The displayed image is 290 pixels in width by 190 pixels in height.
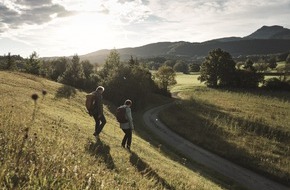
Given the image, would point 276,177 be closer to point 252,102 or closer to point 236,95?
point 252,102

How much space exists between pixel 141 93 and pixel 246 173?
3796 centimetres

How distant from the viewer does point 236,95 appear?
82.8 m

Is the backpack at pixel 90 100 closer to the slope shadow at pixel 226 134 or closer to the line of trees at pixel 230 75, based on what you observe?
the slope shadow at pixel 226 134

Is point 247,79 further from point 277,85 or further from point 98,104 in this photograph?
point 98,104

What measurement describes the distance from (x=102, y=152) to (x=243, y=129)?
3382 centimetres

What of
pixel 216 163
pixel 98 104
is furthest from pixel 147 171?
pixel 216 163

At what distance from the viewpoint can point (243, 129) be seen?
46.3 m

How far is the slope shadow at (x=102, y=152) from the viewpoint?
14.5 m

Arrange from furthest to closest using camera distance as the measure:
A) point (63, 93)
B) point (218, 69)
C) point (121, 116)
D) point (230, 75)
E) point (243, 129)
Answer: point (218, 69) → point (230, 75) → point (63, 93) → point (243, 129) → point (121, 116)

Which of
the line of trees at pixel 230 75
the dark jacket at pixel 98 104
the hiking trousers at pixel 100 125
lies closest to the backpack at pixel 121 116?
the hiking trousers at pixel 100 125

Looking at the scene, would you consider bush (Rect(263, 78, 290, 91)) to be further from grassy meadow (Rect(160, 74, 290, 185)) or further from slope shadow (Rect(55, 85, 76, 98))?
slope shadow (Rect(55, 85, 76, 98))

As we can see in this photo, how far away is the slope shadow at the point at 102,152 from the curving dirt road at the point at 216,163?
1592 cm

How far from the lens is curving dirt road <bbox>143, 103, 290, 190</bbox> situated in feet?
94.9

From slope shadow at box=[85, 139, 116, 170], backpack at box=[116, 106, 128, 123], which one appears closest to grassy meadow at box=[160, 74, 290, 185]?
backpack at box=[116, 106, 128, 123]
